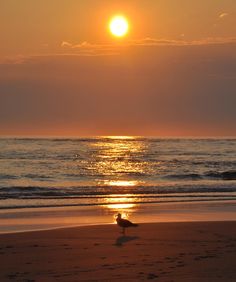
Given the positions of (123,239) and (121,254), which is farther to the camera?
(123,239)

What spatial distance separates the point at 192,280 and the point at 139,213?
9.69 meters

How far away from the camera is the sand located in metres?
8.88

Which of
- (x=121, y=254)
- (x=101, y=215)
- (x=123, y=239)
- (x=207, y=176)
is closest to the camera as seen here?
(x=121, y=254)

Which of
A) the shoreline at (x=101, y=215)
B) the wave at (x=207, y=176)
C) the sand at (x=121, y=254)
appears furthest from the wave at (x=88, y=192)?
the sand at (x=121, y=254)

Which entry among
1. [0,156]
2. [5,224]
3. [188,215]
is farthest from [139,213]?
[0,156]

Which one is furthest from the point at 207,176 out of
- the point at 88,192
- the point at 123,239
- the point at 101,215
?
the point at 123,239

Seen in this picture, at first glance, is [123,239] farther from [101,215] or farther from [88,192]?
[88,192]

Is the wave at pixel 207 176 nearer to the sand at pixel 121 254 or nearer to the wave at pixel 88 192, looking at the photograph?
the wave at pixel 88 192

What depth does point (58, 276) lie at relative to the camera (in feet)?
28.8

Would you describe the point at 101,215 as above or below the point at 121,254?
above

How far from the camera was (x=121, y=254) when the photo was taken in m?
10.5

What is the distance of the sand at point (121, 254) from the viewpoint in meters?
8.88

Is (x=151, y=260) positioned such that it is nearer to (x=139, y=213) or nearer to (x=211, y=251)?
(x=211, y=251)

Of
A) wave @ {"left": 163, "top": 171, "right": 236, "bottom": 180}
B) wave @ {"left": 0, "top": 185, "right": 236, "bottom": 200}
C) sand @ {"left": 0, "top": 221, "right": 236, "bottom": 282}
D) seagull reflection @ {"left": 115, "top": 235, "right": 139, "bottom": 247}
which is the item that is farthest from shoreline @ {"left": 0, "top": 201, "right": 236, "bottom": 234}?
wave @ {"left": 163, "top": 171, "right": 236, "bottom": 180}
